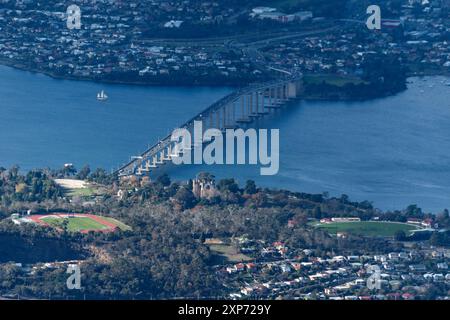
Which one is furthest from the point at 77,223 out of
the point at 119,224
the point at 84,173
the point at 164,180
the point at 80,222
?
the point at 84,173

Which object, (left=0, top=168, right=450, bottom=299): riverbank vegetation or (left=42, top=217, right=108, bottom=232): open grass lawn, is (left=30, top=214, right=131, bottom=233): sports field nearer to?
(left=42, top=217, right=108, bottom=232): open grass lawn

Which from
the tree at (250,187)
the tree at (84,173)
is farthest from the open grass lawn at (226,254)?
the tree at (84,173)

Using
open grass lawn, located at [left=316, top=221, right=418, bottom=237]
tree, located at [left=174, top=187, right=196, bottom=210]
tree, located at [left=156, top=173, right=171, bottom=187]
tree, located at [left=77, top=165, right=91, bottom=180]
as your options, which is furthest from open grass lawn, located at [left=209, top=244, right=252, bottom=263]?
tree, located at [left=77, top=165, right=91, bottom=180]

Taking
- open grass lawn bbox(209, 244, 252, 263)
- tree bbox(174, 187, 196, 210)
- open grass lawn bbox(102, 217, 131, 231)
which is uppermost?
tree bbox(174, 187, 196, 210)

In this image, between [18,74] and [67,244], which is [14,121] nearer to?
[18,74]

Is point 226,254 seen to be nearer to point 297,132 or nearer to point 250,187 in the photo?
point 250,187
